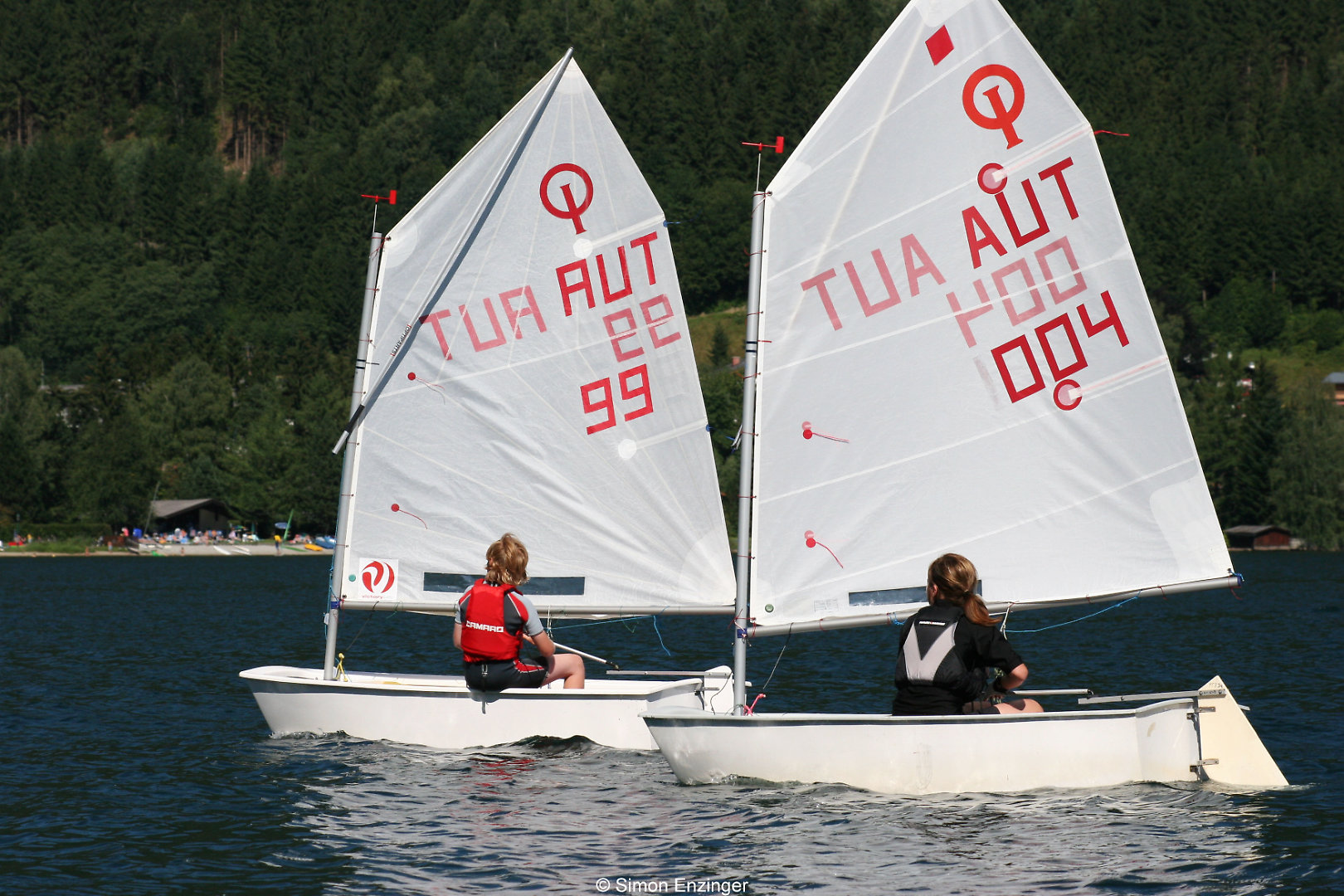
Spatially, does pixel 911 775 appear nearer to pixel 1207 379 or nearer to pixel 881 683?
pixel 881 683

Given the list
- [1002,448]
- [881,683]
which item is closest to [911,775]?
[1002,448]

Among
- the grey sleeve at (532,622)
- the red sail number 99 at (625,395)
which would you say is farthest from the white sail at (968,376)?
the red sail number 99 at (625,395)

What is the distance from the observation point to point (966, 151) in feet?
54.0

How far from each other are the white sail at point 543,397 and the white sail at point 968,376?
9.14 ft

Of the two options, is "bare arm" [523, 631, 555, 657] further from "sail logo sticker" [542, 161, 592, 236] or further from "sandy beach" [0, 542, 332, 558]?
"sandy beach" [0, 542, 332, 558]

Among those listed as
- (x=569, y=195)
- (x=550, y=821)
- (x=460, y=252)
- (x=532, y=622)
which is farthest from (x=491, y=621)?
(x=569, y=195)

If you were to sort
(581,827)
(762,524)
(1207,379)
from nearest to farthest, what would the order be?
(581,827) → (762,524) → (1207,379)

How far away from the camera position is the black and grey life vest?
14.4 metres

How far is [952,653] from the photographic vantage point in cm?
1446

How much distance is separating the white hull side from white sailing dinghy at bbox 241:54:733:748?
78mm

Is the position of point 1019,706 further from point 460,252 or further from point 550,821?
point 460,252

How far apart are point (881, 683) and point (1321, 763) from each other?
11432 millimetres

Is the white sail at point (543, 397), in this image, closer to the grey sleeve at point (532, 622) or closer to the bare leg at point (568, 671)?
the bare leg at point (568, 671)

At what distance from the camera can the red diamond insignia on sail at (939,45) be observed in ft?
53.1
